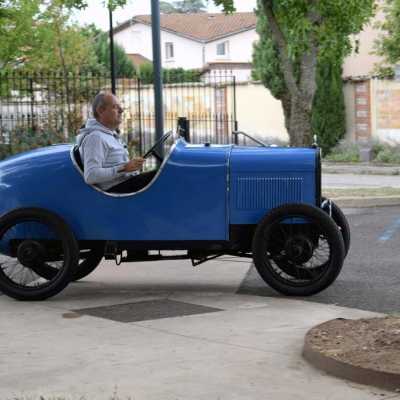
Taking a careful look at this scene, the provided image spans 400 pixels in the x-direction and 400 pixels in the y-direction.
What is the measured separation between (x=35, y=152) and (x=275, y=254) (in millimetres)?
2183

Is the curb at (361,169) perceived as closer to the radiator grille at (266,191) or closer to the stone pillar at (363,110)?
the stone pillar at (363,110)

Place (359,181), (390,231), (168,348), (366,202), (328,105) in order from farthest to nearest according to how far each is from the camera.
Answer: (328,105) < (359,181) < (366,202) < (390,231) < (168,348)

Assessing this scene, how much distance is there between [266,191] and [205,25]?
78.6 metres

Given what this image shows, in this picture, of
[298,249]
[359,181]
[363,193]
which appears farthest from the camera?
[359,181]

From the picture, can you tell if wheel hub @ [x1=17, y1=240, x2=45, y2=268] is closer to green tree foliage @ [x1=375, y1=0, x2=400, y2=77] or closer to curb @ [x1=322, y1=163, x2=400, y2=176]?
curb @ [x1=322, y1=163, x2=400, y2=176]

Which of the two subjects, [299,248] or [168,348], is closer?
[168,348]

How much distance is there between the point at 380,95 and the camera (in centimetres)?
3588

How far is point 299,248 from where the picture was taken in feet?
29.5

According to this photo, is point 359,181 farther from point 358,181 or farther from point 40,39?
point 40,39

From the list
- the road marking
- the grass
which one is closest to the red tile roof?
the grass

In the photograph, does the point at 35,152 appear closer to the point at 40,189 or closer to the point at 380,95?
the point at 40,189

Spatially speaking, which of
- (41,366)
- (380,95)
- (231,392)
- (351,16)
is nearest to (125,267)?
(41,366)

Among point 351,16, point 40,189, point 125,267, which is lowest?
point 125,267

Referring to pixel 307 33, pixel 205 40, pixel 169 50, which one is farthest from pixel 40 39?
pixel 169 50
